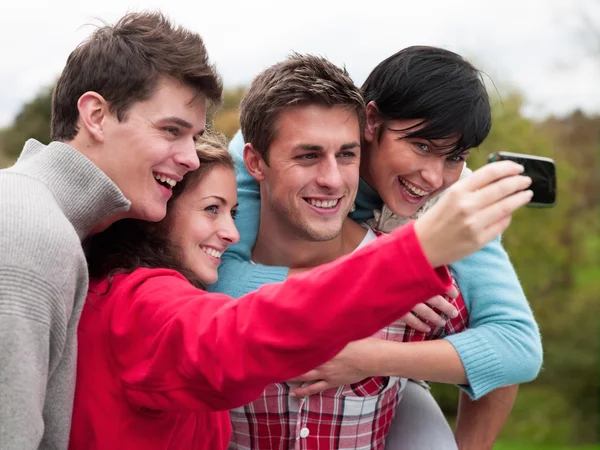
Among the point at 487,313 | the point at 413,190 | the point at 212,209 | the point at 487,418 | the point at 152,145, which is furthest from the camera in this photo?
the point at 487,418

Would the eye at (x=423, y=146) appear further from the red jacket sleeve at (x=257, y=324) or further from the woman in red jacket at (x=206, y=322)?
the red jacket sleeve at (x=257, y=324)

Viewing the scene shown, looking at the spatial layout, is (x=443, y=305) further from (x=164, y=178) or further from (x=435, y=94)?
(x=164, y=178)

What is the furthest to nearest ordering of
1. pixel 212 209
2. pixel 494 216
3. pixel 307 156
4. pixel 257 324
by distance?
1. pixel 307 156
2. pixel 212 209
3. pixel 257 324
4. pixel 494 216

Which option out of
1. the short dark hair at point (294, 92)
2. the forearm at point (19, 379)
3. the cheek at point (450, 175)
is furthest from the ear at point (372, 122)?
the forearm at point (19, 379)

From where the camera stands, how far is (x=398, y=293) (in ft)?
5.70

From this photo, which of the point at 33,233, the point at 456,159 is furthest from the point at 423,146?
the point at 33,233

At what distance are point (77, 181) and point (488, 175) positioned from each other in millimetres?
1251

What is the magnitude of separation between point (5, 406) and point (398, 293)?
1.02 metres

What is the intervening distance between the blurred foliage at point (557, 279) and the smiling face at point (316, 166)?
409 inches

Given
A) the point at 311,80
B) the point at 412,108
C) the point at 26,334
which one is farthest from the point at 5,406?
the point at 412,108

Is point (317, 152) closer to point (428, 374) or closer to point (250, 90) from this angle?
point (250, 90)

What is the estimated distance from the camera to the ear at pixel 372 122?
11.2 ft

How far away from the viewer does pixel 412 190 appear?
3354 mm

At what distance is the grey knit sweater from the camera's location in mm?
1946
